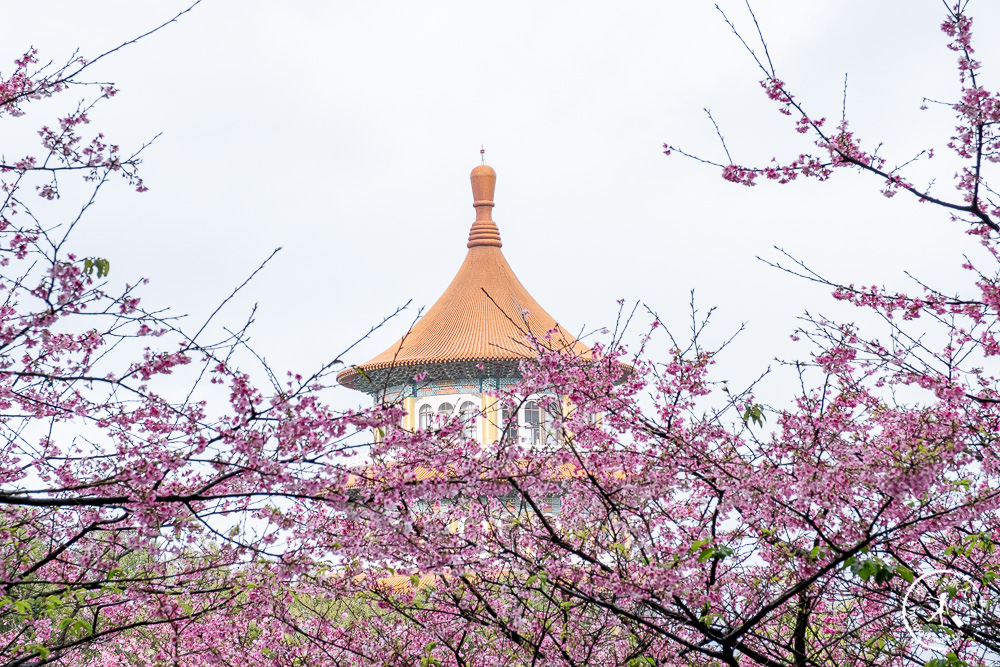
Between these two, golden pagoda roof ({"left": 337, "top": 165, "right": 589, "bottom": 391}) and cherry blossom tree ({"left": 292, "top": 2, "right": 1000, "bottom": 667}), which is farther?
golden pagoda roof ({"left": 337, "top": 165, "right": 589, "bottom": 391})

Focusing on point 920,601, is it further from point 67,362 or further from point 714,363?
point 67,362

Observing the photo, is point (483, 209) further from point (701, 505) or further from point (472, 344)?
point (701, 505)

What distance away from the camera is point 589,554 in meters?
5.29

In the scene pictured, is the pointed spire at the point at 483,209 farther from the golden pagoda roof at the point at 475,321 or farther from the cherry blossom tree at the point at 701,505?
the cherry blossom tree at the point at 701,505

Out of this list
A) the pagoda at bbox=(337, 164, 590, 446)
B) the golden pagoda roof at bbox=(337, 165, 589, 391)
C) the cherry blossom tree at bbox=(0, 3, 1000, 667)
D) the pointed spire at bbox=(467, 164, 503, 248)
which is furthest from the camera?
the pointed spire at bbox=(467, 164, 503, 248)

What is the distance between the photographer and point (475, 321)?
2964 centimetres

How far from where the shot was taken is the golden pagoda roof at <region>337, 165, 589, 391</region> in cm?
2766

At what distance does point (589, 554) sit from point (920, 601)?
63.7 inches

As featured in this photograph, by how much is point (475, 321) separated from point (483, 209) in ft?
15.2

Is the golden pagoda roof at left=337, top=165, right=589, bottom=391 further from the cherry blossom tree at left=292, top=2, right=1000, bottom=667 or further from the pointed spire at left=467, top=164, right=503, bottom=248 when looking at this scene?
the cherry blossom tree at left=292, top=2, right=1000, bottom=667

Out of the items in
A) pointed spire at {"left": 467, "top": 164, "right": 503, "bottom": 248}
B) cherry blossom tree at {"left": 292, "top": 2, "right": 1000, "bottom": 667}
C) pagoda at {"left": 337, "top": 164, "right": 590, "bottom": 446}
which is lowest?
cherry blossom tree at {"left": 292, "top": 2, "right": 1000, "bottom": 667}

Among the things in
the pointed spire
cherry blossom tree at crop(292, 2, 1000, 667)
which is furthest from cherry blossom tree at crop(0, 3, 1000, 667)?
the pointed spire

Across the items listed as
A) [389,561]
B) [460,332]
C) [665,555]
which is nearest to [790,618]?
[665,555]

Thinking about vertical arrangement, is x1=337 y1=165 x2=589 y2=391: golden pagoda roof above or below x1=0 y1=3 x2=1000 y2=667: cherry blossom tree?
above
